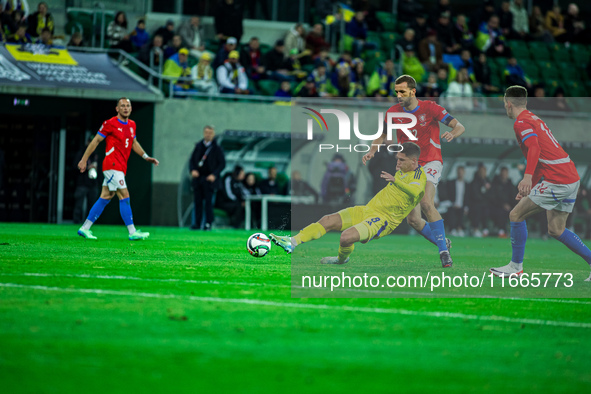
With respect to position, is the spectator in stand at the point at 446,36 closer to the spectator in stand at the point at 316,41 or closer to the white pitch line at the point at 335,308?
the spectator in stand at the point at 316,41

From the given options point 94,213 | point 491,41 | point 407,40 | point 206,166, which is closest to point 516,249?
point 94,213

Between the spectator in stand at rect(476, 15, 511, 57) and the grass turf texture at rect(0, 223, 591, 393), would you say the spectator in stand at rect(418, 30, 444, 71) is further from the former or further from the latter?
the grass turf texture at rect(0, 223, 591, 393)

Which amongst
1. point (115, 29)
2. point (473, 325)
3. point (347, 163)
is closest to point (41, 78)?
point (115, 29)

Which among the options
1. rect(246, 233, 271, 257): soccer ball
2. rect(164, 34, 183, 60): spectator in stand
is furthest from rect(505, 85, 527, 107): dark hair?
rect(164, 34, 183, 60): spectator in stand

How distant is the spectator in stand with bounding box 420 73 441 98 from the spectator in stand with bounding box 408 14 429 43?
283 centimetres

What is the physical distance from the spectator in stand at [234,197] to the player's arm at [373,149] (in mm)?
13133

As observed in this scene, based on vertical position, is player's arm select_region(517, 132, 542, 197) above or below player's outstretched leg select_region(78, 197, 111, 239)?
above

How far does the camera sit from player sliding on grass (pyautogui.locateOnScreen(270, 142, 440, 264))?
9008mm

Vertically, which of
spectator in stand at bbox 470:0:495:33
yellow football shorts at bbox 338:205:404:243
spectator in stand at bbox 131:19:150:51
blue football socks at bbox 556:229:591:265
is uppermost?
spectator in stand at bbox 470:0:495:33

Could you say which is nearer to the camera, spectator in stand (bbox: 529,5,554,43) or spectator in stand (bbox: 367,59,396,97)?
spectator in stand (bbox: 367,59,396,97)

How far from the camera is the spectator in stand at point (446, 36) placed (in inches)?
1093

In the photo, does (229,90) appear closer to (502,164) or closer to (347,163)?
(502,164)

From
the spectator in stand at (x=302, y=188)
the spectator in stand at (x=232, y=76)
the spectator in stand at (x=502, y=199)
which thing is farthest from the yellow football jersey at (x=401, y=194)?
the spectator in stand at (x=232, y=76)

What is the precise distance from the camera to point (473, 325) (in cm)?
592
